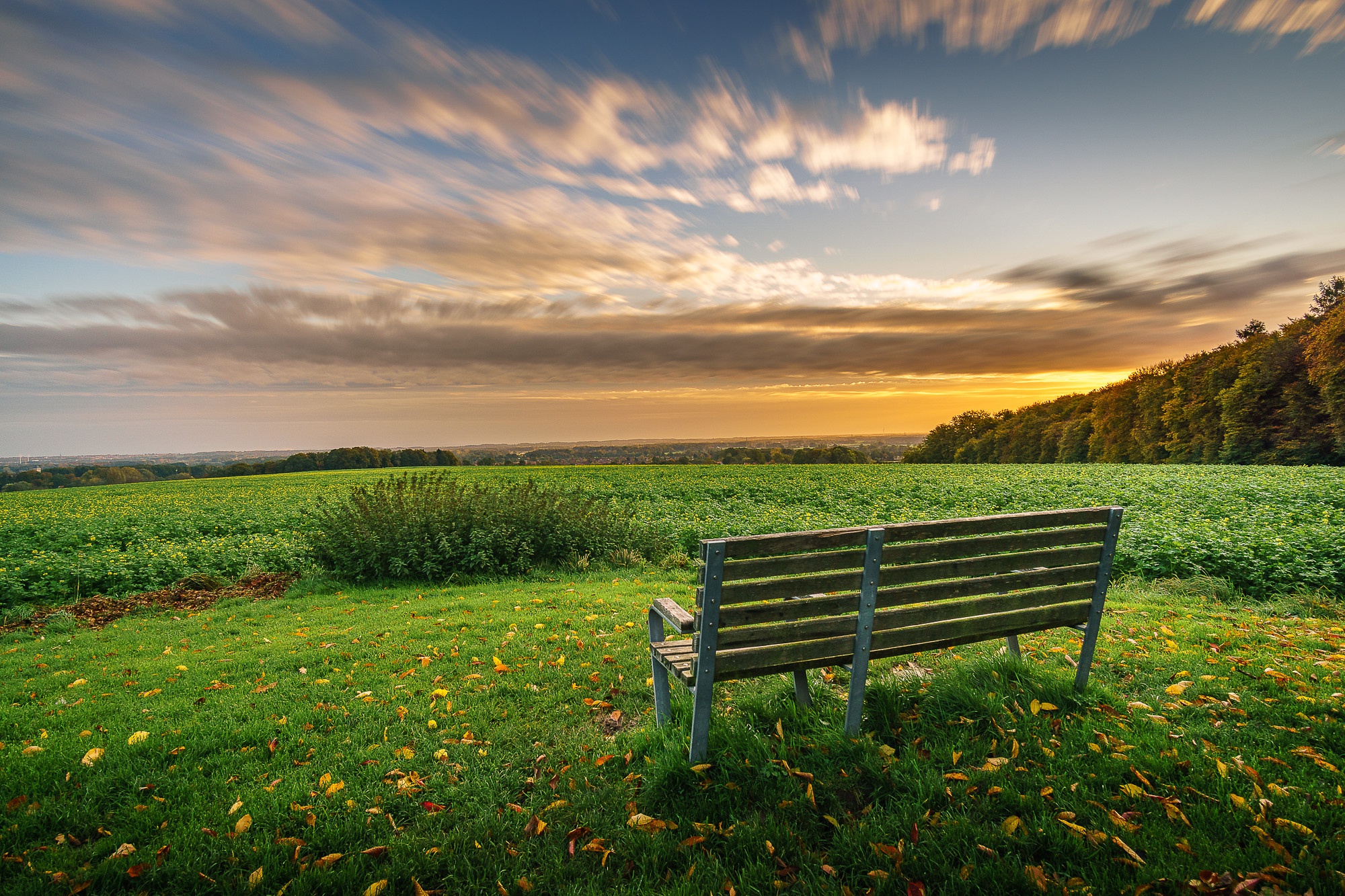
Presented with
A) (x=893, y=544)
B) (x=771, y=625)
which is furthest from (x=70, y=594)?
(x=893, y=544)

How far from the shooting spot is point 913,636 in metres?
3.69

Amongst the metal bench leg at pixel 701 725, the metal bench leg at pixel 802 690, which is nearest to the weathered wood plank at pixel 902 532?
the metal bench leg at pixel 701 725

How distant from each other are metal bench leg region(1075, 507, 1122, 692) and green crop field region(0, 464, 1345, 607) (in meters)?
6.34

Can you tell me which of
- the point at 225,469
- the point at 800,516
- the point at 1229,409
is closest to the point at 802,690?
the point at 800,516

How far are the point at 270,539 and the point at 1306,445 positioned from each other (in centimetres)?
6200

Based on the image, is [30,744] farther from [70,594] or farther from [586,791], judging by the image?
[70,594]

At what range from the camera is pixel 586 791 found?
10.9ft

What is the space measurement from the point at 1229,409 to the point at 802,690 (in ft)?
204

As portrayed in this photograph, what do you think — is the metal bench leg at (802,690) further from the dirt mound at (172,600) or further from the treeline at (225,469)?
the treeline at (225,469)

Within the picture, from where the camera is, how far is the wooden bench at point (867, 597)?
3.16 metres

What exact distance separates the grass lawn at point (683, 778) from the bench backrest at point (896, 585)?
1.72 feet

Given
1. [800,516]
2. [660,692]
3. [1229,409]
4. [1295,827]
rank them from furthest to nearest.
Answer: [1229,409] < [800,516] < [660,692] < [1295,827]

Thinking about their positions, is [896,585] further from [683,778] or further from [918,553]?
[683,778]

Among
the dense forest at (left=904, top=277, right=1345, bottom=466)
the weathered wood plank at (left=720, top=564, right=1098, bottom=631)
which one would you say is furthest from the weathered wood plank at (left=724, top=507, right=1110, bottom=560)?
the dense forest at (left=904, top=277, right=1345, bottom=466)
